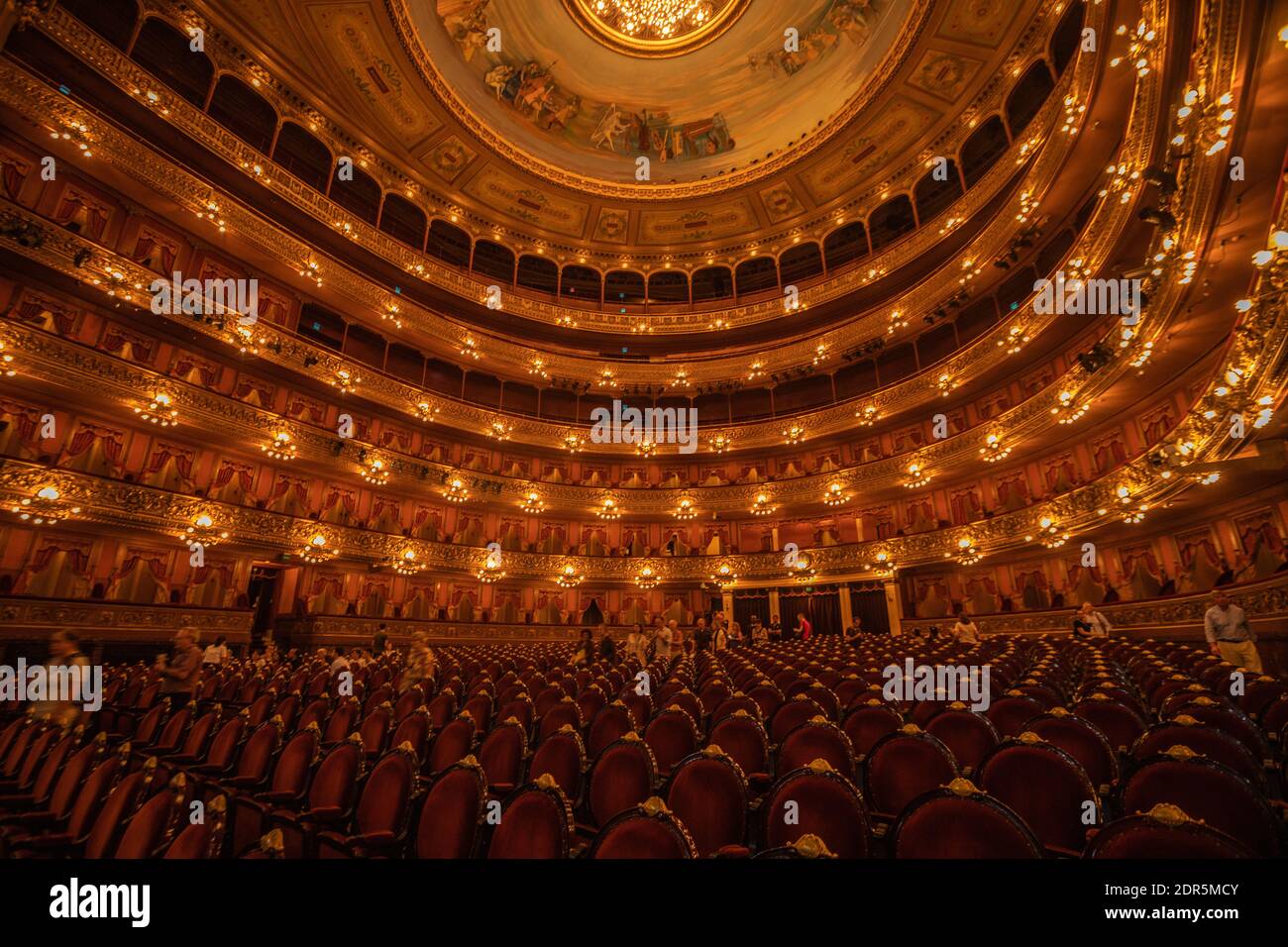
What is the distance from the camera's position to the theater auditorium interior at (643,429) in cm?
308

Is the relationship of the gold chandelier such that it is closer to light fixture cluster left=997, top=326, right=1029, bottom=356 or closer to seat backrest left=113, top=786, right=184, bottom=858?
light fixture cluster left=997, top=326, right=1029, bottom=356

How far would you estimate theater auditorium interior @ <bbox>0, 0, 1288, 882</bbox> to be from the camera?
3.08 m

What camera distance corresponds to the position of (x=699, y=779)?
2.68 metres

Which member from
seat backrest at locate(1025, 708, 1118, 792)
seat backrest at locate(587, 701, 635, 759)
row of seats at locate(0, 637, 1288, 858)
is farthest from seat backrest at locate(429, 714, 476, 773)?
seat backrest at locate(1025, 708, 1118, 792)

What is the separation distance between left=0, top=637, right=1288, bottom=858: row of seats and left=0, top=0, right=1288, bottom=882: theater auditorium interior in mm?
23

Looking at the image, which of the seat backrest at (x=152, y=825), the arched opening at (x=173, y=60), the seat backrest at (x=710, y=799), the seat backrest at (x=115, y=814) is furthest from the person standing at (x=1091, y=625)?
the arched opening at (x=173, y=60)

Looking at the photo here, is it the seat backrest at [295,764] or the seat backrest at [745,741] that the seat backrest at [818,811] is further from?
the seat backrest at [295,764]

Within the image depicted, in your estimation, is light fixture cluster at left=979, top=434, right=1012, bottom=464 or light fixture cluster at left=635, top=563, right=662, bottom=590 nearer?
light fixture cluster at left=979, top=434, right=1012, bottom=464

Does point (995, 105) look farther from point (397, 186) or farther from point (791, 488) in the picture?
point (397, 186)

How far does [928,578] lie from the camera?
17078 mm

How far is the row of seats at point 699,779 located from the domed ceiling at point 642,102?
1812 centimetres

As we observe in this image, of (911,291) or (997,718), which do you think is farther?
(911,291)
